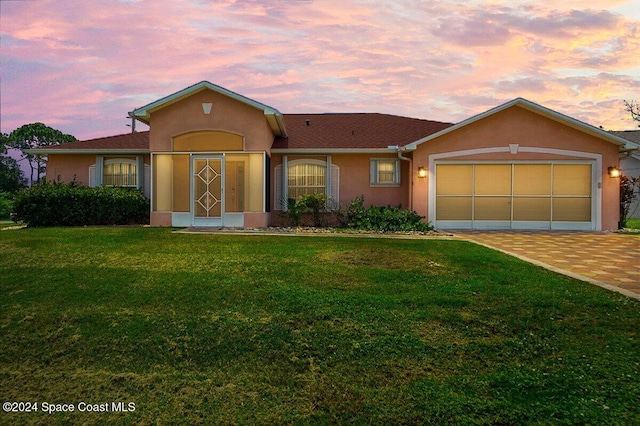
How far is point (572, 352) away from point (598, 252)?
6863mm

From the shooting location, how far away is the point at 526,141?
14891 mm

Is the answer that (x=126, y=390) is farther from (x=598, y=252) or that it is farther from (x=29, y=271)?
(x=598, y=252)

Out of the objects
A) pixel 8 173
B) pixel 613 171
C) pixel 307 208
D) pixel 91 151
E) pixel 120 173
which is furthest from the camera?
pixel 8 173

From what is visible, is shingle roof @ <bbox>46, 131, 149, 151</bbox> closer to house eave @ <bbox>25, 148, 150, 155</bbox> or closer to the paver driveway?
house eave @ <bbox>25, 148, 150, 155</bbox>

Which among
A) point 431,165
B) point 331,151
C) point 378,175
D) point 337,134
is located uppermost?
point 337,134

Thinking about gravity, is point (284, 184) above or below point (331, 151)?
below

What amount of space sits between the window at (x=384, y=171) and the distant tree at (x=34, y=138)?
1848 inches

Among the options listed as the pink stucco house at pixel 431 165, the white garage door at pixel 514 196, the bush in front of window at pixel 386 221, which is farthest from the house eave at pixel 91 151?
the white garage door at pixel 514 196

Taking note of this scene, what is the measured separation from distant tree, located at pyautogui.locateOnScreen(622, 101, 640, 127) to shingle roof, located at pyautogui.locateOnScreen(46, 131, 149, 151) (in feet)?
128

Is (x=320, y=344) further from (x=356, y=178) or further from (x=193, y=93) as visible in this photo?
(x=356, y=178)

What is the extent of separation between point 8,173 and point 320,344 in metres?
51.8

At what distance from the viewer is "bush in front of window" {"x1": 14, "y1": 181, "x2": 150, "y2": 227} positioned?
1422 centimetres

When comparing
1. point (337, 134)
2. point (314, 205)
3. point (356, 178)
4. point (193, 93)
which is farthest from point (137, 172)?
point (356, 178)

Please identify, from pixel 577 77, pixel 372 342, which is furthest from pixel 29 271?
pixel 577 77
